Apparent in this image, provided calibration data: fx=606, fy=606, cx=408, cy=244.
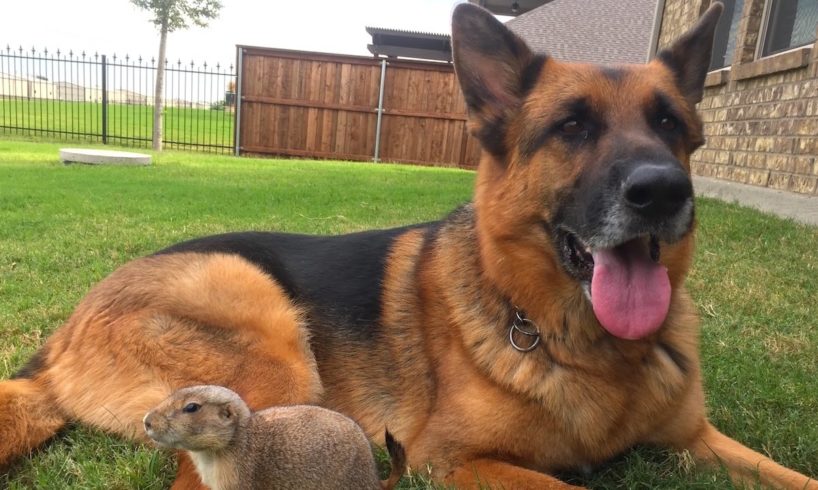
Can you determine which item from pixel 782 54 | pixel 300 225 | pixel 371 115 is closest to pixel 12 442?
pixel 300 225

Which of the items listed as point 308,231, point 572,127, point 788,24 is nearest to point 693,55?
point 572,127

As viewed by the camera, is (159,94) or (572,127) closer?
(572,127)

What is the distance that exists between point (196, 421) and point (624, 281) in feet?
5.03

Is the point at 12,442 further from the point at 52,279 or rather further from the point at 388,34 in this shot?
the point at 388,34

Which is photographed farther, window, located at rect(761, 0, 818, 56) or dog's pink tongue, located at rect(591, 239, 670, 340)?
window, located at rect(761, 0, 818, 56)

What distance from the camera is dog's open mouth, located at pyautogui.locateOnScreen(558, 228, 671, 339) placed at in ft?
7.04

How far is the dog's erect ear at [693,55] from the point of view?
2629 millimetres

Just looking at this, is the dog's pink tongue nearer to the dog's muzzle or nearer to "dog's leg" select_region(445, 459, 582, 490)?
the dog's muzzle

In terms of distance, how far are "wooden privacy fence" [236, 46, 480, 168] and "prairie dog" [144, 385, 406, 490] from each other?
53.6 ft

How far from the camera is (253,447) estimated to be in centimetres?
204

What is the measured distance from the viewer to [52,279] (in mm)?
4602

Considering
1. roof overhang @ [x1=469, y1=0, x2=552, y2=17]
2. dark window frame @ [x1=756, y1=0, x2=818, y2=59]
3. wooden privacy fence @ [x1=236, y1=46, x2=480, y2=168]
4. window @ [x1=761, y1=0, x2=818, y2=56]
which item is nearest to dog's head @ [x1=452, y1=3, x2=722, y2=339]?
window @ [x1=761, y1=0, x2=818, y2=56]

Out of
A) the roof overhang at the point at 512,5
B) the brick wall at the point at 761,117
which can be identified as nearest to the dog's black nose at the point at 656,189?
the brick wall at the point at 761,117

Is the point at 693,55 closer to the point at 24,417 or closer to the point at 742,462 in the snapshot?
the point at 742,462
